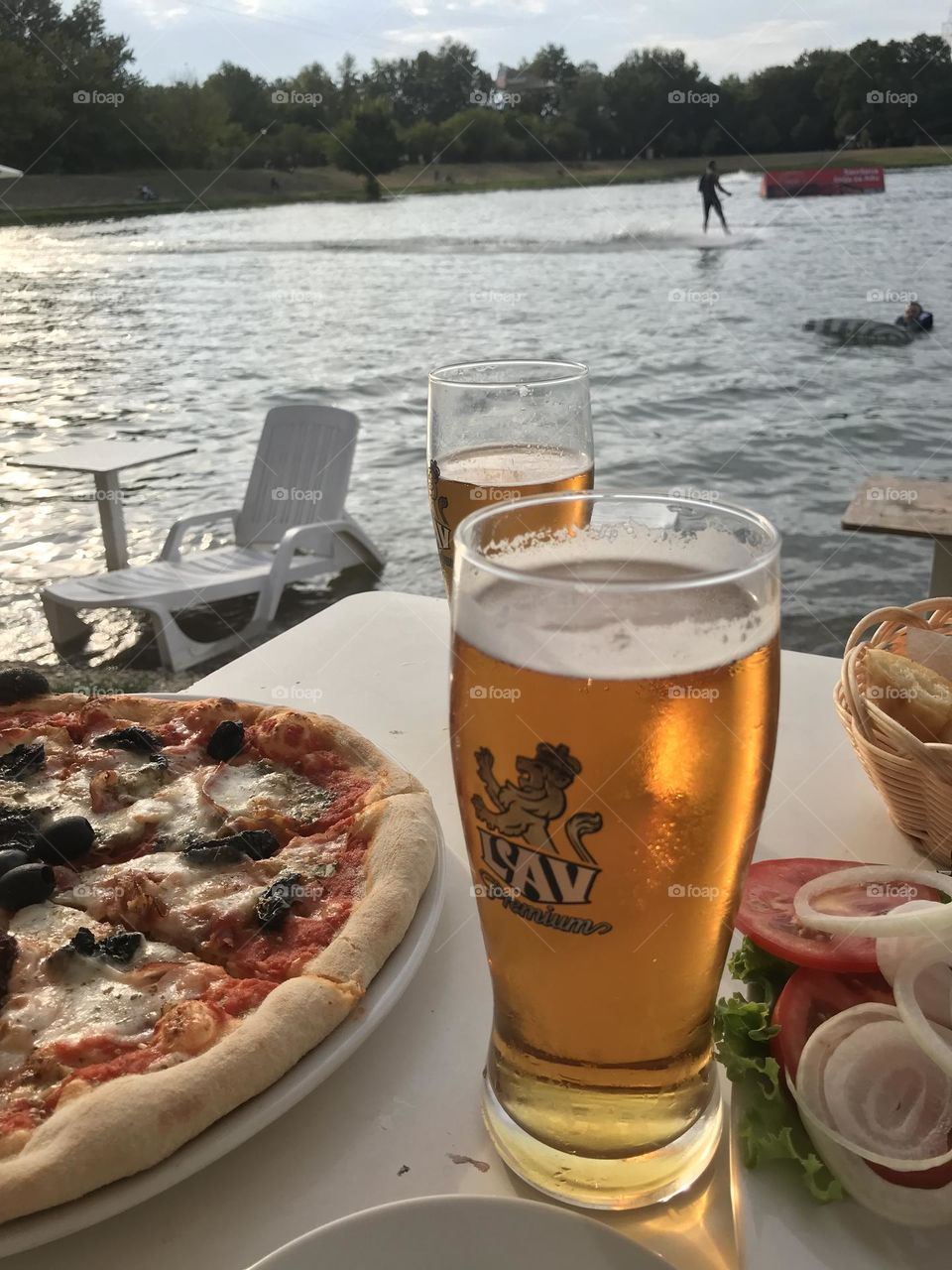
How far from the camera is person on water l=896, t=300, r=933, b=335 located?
66.9 feet

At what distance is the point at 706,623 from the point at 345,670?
1.31 meters

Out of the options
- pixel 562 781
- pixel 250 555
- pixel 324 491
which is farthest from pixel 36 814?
pixel 324 491

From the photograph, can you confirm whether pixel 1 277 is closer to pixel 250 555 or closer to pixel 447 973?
pixel 250 555

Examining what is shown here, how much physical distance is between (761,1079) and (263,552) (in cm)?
726

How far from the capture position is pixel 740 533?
0.88m
